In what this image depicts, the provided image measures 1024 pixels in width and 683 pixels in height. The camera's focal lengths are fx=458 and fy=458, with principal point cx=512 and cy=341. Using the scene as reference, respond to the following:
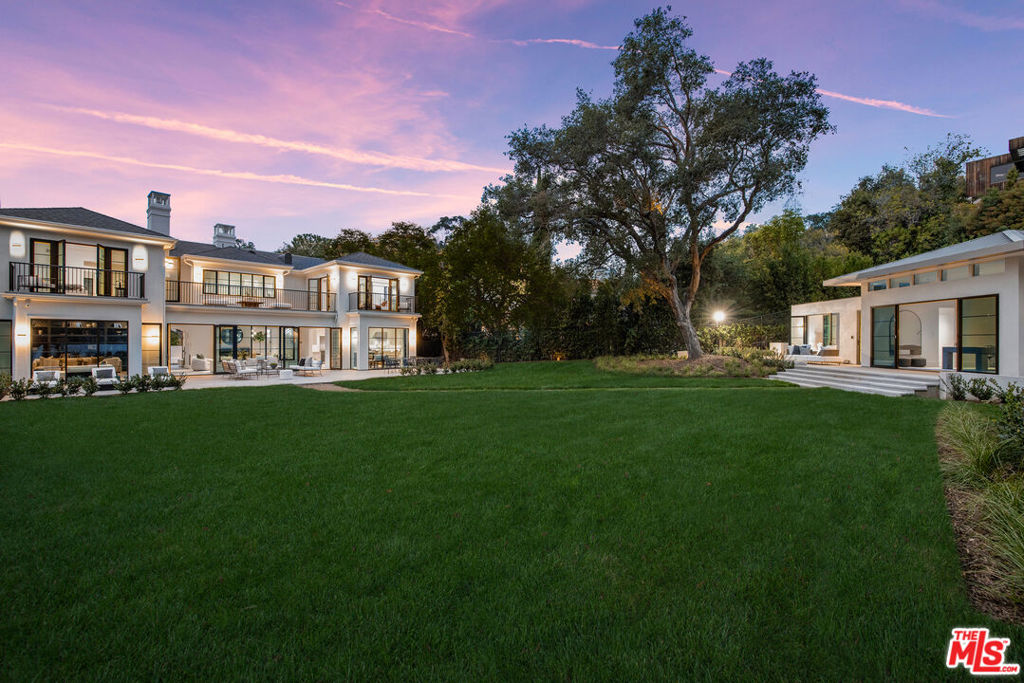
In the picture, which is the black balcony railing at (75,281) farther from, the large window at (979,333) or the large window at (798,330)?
the large window at (798,330)

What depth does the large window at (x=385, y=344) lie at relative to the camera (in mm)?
22297

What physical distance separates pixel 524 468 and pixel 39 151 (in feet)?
64.9

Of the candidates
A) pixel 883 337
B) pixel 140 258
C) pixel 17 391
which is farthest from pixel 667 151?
pixel 17 391

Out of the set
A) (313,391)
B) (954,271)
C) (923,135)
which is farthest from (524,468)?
(923,135)

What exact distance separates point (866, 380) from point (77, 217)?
24.9 m

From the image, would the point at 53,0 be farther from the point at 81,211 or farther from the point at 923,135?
the point at 923,135

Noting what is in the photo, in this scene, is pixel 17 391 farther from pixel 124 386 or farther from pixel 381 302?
pixel 381 302

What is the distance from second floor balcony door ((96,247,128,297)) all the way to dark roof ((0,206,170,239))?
854mm

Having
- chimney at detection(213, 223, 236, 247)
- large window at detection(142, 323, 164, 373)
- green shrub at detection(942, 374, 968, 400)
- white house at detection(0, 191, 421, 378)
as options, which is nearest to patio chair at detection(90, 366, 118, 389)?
white house at detection(0, 191, 421, 378)

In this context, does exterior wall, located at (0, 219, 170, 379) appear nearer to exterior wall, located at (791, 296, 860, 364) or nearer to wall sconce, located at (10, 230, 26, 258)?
wall sconce, located at (10, 230, 26, 258)

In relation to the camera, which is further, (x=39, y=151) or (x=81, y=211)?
(x=81, y=211)

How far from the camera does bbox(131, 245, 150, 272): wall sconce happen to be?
53.5 ft

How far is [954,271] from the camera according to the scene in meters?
11.4

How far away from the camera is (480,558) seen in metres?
3.03
